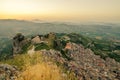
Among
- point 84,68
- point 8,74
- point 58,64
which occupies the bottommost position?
point 84,68

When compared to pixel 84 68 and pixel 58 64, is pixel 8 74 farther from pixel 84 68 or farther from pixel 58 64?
pixel 84 68

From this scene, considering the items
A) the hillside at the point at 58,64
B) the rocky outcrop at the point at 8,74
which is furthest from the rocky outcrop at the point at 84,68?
the rocky outcrop at the point at 8,74

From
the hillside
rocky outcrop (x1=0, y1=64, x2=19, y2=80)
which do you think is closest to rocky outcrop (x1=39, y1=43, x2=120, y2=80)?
the hillside

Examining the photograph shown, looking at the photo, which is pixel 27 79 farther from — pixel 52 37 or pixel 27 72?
pixel 52 37

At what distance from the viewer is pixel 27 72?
1680 cm

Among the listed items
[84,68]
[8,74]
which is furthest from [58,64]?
[8,74]

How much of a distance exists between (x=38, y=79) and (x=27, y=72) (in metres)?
1.21

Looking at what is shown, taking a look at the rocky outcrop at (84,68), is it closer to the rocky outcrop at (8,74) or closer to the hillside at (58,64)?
the hillside at (58,64)

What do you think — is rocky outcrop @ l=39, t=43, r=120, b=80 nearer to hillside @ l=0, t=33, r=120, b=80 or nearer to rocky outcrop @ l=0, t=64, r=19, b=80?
hillside @ l=0, t=33, r=120, b=80

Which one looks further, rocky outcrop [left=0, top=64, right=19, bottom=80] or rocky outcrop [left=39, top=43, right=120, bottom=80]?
rocky outcrop [left=39, top=43, right=120, bottom=80]

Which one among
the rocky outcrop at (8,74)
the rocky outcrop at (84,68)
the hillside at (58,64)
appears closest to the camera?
the hillside at (58,64)

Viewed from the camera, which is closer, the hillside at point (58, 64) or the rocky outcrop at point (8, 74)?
the hillside at point (58, 64)

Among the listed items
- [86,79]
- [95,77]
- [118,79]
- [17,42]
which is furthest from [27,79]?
[17,42]

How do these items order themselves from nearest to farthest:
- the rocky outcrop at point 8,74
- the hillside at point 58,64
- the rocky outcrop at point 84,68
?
1. the hillside at point 58,64
2. the rocky outcrop at point 8,74
3. the rocky outcrop at point 84,68
